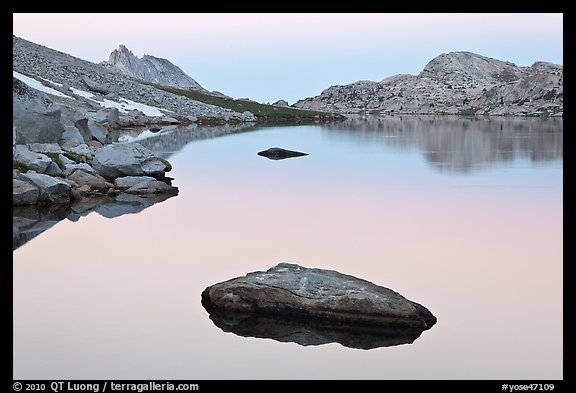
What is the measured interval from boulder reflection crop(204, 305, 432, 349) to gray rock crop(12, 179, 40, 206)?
12674mm

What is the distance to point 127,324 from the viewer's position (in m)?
11.3

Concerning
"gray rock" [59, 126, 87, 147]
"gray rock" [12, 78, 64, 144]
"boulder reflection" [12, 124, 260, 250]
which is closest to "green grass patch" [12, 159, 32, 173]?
"boulder reflection" [12, 124, 260, 250]

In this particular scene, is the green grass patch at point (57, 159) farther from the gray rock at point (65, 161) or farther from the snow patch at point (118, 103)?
the snow patch at point (118, 103)

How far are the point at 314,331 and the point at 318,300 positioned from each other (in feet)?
2.21

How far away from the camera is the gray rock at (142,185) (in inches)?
1032

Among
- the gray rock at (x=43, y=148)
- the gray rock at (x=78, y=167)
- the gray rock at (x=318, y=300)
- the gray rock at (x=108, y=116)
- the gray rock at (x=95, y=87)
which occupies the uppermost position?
the gray rock at (x=95, y=87)

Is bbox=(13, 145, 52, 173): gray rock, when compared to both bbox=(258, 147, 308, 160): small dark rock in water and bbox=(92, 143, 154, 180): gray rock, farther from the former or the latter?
bbox=(258, 147, 308, 160): small dark rock in water

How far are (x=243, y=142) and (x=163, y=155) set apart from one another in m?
16.6

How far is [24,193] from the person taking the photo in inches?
866

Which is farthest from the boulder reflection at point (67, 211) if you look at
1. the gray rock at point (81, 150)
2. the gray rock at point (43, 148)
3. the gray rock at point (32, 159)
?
the gray rock at point (81, 150)

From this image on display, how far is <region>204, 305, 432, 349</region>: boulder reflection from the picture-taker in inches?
417
